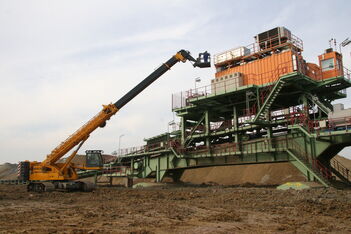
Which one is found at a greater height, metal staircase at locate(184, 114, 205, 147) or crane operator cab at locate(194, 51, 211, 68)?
crane operator cab at locate(194, 51, 211, 68)

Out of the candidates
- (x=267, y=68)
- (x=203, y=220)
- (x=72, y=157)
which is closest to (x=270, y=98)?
(x=267, y=68)

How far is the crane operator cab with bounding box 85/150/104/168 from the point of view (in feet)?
79.6

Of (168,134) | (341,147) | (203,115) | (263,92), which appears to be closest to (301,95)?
(263,92)

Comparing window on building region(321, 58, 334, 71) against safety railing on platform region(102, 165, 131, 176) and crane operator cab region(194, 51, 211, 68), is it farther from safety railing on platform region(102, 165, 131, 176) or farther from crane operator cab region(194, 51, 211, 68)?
safety railing on platform region(102, 165, 131, 176)

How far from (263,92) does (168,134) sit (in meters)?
10.4

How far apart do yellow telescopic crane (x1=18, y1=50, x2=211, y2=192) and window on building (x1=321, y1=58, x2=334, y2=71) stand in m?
8.16

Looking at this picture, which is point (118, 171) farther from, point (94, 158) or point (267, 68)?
point (267, 68)

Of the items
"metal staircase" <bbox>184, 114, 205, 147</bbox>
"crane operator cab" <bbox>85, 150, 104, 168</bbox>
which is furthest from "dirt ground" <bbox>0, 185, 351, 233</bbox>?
"metal staircase" <bbox>184, 114, 205, 147</bbox>

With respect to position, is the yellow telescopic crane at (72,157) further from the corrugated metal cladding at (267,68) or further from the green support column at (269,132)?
the green support column at (269,132)

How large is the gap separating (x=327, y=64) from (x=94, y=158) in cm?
1868

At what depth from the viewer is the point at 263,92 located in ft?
74.7

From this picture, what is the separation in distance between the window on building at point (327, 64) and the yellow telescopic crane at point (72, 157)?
26.8ft

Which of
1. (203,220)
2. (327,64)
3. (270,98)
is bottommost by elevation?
(203,220)

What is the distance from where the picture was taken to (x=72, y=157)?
22.5 m
